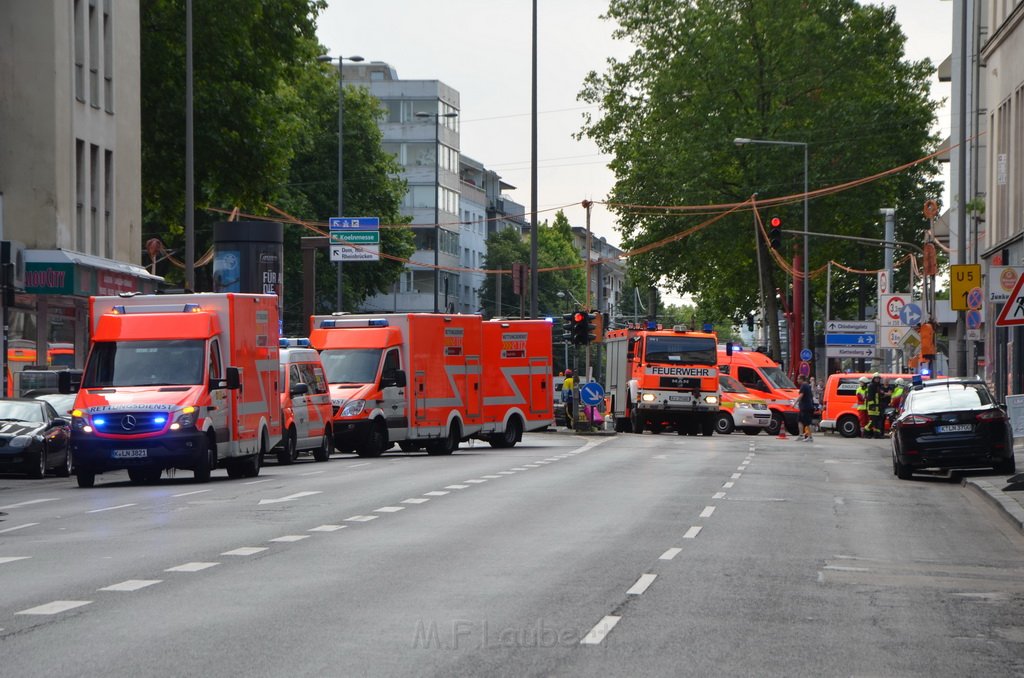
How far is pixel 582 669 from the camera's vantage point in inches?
361

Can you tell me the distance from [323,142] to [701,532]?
6911cm

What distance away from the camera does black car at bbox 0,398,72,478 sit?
96.4ft

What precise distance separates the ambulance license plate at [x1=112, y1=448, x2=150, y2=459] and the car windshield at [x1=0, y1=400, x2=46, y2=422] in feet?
13.9

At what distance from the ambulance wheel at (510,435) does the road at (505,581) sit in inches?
665

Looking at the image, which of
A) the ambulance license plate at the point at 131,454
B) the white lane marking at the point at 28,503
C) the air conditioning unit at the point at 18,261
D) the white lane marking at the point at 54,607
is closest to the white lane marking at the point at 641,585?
the white lane marking at the point at 54,607

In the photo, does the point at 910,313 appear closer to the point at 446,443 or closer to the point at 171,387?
the point at 446,443

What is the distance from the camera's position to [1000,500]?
23.2 meters

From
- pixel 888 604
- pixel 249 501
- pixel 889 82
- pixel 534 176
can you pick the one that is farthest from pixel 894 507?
pixel 889 82

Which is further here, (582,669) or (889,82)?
(889,82)

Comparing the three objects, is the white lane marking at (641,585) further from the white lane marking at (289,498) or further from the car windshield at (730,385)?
the car windshield at (730,385)

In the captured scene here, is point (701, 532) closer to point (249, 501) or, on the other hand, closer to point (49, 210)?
point (249, 501)

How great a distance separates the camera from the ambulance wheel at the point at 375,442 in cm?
3691

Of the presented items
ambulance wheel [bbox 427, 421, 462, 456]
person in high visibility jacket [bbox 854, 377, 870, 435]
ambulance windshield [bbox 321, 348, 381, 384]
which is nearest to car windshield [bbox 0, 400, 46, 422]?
ambulance windshield [bbox 321, 348, 381, 384]

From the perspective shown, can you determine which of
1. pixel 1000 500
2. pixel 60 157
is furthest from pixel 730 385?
pixel 1000 500
